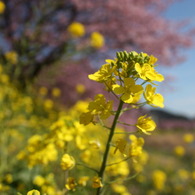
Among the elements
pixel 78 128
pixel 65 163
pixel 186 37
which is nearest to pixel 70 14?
pixel 186 37

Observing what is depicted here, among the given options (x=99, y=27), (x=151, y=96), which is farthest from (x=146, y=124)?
(x=99, y=27)

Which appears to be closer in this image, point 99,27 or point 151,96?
point 151,96

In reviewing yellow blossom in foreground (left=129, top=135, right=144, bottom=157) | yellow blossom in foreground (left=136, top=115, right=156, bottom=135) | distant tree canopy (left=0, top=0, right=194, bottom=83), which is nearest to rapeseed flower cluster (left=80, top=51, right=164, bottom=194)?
yellow blossom in foreground (left=136, top=115, right=156, bottom=135)

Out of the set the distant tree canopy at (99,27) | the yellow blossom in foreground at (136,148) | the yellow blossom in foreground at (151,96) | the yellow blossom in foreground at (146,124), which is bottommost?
the yellow blossom in foreground at (136,148)

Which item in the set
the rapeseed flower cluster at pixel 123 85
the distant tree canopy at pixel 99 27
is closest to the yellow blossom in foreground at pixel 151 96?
the rapeseed flower cluster at pixel 123 85

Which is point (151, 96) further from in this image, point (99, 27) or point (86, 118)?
point (99, 27)

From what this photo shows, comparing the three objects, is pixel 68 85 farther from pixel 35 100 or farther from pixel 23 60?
pixel 23 60

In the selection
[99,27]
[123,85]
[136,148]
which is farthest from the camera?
[99,27]

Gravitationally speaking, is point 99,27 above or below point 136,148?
above

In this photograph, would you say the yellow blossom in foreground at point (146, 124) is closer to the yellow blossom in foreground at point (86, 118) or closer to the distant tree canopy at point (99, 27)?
the yellow blossom in foreground at point (86, 118)

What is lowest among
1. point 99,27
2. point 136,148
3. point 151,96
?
point 136,148
